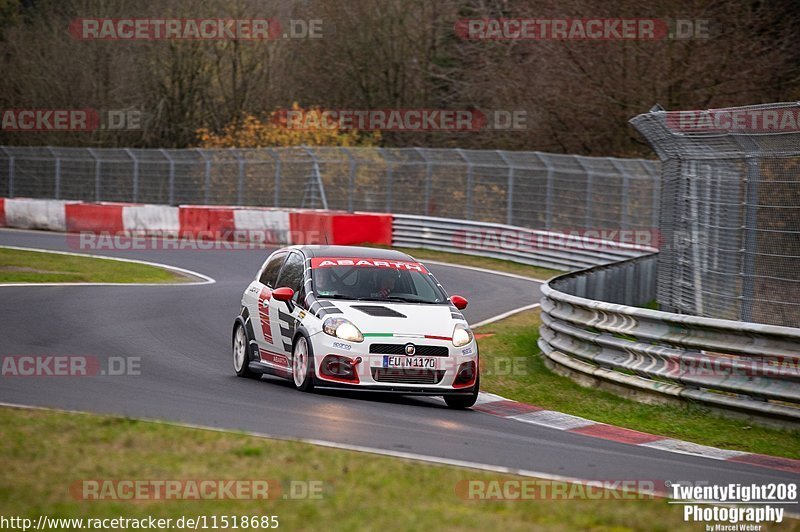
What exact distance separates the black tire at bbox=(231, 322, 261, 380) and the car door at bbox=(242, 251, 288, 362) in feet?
0.62

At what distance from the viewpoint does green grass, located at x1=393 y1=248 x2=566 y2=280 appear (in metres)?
27.9

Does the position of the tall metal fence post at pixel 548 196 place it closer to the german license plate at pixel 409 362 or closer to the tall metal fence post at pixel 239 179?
the tall metal fence post at pixel 239 179

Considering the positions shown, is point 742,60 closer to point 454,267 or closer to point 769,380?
point 454,267

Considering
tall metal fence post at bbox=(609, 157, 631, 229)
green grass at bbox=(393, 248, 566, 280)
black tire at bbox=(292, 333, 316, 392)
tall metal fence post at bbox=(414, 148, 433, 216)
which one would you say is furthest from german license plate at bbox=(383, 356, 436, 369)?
tall metal fence post at bbox=(414, 148, 433, 216)

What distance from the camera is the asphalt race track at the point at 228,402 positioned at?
822 cm

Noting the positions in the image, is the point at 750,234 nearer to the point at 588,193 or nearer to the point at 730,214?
the point at 730,214

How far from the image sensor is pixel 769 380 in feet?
34.2

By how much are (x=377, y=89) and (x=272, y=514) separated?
43821 mm

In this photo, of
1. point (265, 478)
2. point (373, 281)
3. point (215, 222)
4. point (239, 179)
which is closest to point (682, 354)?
point (373, 281)

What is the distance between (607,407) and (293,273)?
3596 mm

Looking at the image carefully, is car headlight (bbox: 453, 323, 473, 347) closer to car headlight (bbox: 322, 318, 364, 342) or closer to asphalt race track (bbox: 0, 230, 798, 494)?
asphalt race track (bbox: 0, 230, 798, 494)

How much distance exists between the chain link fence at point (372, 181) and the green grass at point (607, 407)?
11.6 m

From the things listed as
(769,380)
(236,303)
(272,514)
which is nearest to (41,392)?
(272,514)

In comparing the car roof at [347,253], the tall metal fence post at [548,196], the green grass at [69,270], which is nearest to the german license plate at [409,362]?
the car roof at [347,253]
